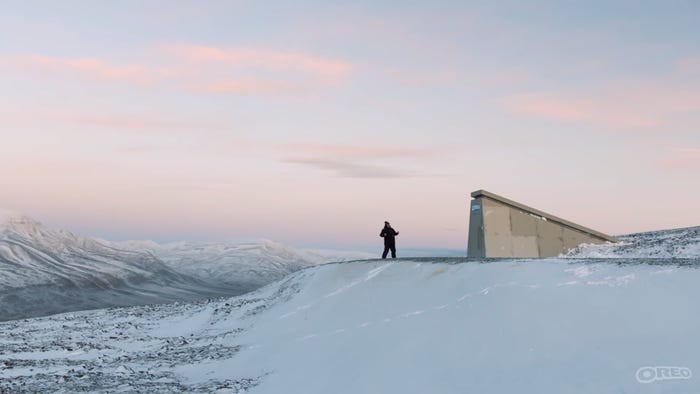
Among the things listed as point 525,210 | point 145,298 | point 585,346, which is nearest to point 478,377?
point 585,346

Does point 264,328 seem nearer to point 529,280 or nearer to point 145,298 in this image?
point 529,280

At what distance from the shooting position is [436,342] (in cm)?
1402

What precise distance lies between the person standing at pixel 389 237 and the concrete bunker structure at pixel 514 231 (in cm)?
366

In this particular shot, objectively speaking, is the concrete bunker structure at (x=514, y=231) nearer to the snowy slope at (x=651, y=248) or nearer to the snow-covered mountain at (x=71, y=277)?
the snowy slope at (x=651, y=248)

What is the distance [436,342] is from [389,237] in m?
13.3

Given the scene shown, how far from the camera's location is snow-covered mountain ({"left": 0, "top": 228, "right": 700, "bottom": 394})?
11242mm

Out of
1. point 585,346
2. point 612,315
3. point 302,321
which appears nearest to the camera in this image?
point 585,346

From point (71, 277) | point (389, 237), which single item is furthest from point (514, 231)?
point (71, 277)

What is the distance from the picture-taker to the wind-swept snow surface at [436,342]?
37.1 ft

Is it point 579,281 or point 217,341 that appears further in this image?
point 217,341

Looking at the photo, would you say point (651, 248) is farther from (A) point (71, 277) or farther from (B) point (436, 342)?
(A) point (71, 277)

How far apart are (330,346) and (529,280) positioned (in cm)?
585

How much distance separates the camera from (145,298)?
128875 mm

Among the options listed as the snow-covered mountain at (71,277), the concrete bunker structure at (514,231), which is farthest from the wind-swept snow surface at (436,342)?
the snow-covered mountain at (71,277)
